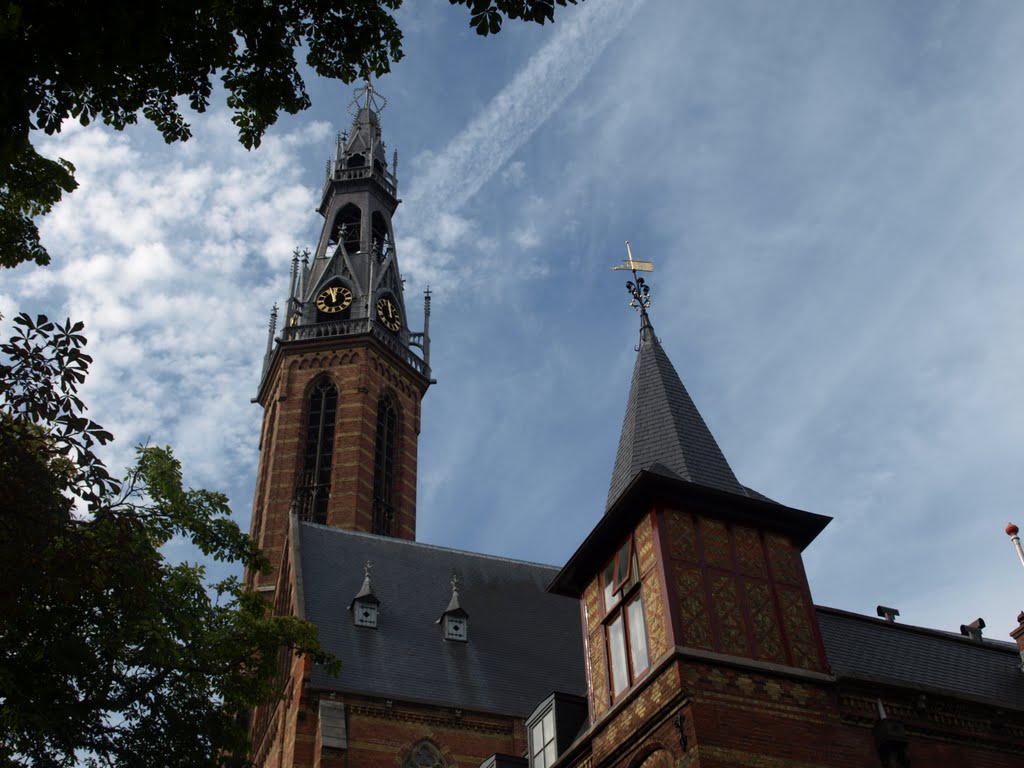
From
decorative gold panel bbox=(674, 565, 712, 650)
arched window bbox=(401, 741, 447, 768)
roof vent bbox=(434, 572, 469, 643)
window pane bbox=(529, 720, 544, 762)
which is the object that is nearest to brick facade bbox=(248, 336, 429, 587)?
roof vent bbox=(434, 572, 469, 643)

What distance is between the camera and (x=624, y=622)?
14961 millimetres

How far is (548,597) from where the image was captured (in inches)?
1204

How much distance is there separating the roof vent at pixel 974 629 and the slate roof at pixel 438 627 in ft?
30.3

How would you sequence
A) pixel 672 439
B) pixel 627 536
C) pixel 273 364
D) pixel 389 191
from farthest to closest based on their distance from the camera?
pixel 389 191 < pixel 273 364 < pixel 672 439 < pixel 627 536

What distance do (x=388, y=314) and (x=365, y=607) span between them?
22042 mm

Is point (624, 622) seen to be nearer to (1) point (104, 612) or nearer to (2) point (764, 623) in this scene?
(2) point (764, 623)

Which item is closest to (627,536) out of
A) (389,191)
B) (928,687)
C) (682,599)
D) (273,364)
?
(682,599)

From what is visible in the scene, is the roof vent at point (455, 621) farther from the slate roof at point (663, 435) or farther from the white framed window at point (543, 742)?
the slate roof at point (663, 435)

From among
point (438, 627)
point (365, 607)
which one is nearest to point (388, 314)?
point (438, 627)

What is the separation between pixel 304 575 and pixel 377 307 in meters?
20.3

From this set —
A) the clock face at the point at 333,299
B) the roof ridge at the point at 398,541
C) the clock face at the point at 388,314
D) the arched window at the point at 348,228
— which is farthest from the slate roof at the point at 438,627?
the arched window at the point at 348,228

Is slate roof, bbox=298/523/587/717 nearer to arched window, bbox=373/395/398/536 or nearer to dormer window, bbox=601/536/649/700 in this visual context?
arched window, bbox=373/395/398/536

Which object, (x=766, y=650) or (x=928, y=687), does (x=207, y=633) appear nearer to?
(x=766, y=650)

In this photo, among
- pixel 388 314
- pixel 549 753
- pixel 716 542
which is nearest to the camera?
pixel 716 542
